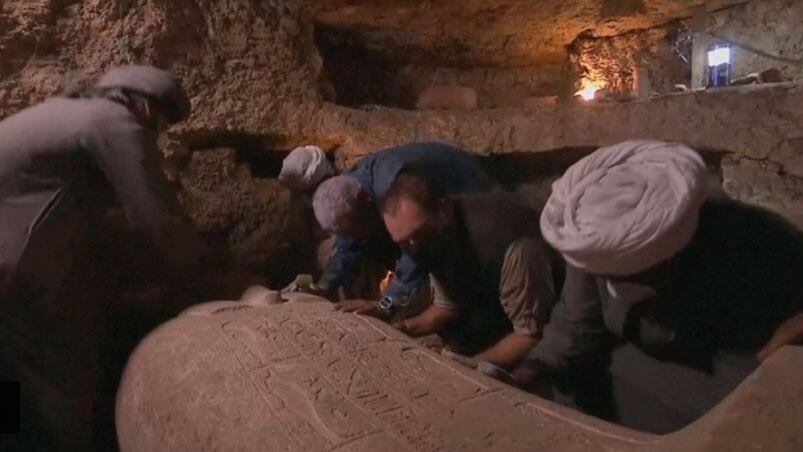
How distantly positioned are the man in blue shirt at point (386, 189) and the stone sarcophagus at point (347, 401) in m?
0.56

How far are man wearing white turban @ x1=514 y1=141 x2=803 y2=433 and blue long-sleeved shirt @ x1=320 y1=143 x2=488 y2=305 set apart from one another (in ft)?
2.63

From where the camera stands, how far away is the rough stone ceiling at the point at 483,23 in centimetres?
400

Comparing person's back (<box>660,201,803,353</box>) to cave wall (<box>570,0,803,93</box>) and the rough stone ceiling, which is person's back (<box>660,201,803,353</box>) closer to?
cave wall (<box>570,0,803,93</box>)

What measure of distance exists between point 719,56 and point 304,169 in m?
2.48

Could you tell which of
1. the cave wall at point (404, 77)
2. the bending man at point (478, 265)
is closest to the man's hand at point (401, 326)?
the bending man at point (478, 265)

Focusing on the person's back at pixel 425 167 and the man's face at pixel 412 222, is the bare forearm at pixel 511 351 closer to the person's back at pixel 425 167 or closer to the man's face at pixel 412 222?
the man's face at pixel 412 222

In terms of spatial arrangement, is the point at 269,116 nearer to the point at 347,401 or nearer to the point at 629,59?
the point at 347,401

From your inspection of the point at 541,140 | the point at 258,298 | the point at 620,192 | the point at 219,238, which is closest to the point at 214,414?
the point at 258,298

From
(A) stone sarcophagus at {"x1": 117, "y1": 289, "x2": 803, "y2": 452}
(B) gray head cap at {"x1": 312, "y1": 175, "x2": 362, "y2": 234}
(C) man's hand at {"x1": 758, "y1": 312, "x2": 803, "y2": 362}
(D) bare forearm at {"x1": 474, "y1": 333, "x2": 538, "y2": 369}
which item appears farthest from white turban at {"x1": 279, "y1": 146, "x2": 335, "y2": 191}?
(C) man's hand at {"x1": 758, "y1": 312, "x2": 803, "y2": 362}

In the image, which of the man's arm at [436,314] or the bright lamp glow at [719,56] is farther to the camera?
the bright lamp glow at [719,56]

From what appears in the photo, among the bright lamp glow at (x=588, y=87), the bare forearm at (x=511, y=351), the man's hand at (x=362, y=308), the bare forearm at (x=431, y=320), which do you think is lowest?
the bare forearm at (x=431, y=320)

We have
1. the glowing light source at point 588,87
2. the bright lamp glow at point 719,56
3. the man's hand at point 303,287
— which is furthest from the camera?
the glowing light source at point 588,87

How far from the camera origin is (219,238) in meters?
3.20

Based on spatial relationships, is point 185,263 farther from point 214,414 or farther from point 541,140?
point 541,140
